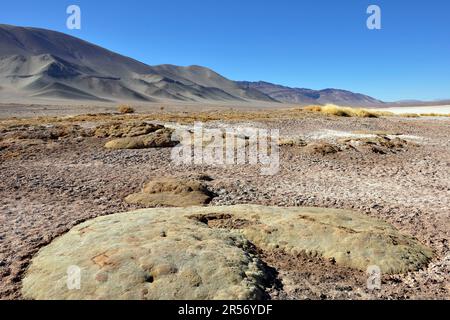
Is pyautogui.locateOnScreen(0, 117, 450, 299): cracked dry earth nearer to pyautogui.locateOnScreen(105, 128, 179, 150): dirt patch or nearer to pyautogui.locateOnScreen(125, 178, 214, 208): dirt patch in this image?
pyautogui.locateOnScreen(125, 178, 214, 208): dirt patch

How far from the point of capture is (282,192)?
12062 mm

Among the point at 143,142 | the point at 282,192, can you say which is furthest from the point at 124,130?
the point at 282,192

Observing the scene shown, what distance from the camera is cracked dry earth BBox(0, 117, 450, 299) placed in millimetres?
6561

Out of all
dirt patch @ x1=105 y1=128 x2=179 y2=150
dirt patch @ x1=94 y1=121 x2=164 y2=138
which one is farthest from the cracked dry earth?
dirt patch @ x1=94 y1=121 x2=164 y2=138

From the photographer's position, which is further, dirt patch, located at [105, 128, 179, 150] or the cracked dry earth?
dirt patch, located at [105, 128, 179, 150]

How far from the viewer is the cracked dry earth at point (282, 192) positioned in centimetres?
656

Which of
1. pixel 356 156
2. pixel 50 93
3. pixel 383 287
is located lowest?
pixel 383 287

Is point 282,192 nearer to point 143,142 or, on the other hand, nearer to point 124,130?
point 143,142

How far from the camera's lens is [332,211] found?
9328 millimetres

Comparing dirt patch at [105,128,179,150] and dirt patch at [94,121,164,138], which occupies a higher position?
dirt patch at [94,121,164,138]

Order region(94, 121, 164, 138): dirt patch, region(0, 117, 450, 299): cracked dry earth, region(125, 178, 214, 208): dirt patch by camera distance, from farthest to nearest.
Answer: region(94, 121, 164, 138): dirt patch < region(125, 178, 214, 208): dirt patch < region(0, 117, 450, 299): cracked dry earth

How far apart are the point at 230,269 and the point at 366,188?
7824 millimetres
